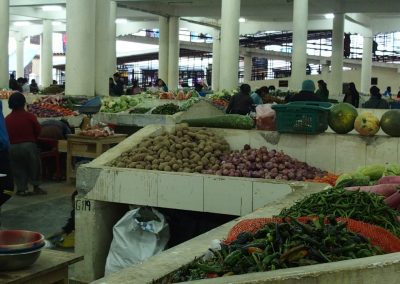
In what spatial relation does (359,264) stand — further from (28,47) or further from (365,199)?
(28,47)

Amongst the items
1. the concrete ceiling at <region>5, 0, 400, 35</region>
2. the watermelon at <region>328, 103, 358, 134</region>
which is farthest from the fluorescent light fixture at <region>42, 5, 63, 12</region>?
the watermelon at <region>328, 103, 358, 134</region>

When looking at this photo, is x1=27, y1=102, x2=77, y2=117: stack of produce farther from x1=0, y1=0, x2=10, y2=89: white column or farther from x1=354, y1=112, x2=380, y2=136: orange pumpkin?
x1=354, y1=112, x2=380, y2=136: orange pumpkin

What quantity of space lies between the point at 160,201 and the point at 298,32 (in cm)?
1457

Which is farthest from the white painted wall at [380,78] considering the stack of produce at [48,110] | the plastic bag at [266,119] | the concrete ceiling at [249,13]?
the plastic bag at [266,119]

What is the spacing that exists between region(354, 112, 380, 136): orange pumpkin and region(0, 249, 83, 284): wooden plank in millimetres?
3404

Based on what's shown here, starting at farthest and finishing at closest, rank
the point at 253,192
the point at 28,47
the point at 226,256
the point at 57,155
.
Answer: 1. the point at 28,47
2. the point at 57,155
3. the point at 253,192
4. the point at 226,256

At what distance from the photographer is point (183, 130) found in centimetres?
652

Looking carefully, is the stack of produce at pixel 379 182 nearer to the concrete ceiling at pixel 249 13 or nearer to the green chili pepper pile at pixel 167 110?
the green chili pepper pile at pixel 167 110

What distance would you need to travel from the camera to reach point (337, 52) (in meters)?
25.7

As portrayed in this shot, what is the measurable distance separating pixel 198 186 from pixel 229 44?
37.1 ft

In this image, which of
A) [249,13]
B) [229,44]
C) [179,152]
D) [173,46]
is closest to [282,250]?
[179,152]

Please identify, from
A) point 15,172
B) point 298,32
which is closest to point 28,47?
point 298,32

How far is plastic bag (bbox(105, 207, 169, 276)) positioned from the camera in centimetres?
526

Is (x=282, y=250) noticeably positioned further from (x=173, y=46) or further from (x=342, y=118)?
(x=173, y=46)
